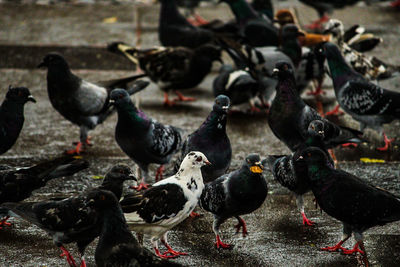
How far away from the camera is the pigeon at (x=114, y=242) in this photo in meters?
4.39

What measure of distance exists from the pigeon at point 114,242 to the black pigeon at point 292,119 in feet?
9.00

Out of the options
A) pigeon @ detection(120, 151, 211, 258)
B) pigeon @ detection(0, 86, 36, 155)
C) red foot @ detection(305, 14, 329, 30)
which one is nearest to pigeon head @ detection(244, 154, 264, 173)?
pigeon @ detection(120, 151, 211, 258)

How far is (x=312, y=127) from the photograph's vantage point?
19.9ft

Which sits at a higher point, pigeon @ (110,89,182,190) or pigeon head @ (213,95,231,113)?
pigeon head @ (213,95,231,113)

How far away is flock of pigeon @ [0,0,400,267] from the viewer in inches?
200

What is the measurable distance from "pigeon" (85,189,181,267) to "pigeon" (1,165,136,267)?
207 millimetres

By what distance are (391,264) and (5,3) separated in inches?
439

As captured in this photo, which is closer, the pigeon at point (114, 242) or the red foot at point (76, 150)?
the pigeon at point (114, 242)

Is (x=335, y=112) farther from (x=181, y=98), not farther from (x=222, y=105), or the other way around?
(x=222, y=105)

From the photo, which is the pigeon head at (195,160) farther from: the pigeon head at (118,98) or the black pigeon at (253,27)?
the black pigeon at (253,27)

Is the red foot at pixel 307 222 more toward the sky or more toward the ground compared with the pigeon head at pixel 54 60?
more toward the ground

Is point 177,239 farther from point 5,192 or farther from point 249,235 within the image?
point 5,192

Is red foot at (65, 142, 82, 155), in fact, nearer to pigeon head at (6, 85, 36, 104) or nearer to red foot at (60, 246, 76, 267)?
pigeon head at (6, 85, 36, 104)

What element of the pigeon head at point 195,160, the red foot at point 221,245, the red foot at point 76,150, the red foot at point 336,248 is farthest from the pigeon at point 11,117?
the red foot at point 336,248
